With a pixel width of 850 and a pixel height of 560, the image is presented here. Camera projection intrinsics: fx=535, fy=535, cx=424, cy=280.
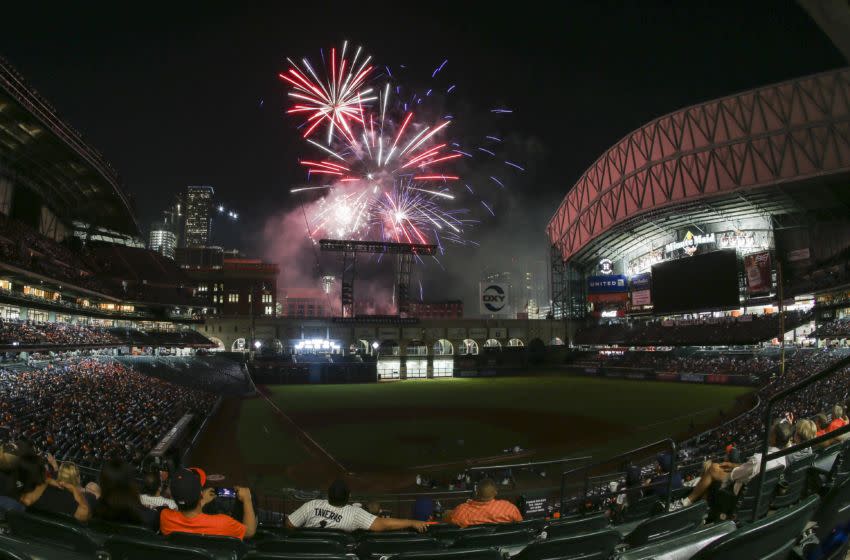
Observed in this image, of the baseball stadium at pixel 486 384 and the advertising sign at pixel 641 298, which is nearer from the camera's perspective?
the baseball stadium at pixel 486 384

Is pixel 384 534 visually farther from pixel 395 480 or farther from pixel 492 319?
pixel 492 319

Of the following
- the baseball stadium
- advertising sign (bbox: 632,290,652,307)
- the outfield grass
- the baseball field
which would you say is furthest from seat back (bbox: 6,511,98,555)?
advertising sign (bbox: 632,290,652,307)

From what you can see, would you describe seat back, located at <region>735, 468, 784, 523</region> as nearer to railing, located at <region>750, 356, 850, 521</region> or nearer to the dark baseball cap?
railing, located at <region>750, 356, 850, 521</region>

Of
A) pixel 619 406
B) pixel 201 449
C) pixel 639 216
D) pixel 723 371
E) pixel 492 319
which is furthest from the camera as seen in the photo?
pixel 492 319

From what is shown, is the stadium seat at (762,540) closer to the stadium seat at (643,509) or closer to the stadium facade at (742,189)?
the stadium seat at (643,509)

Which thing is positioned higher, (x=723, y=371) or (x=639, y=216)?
(x=639, y=216)

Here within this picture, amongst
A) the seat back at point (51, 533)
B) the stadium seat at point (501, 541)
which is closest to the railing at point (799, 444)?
the stadium seat at point (501, 541)

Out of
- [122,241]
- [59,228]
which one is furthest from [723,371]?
[122,241]
